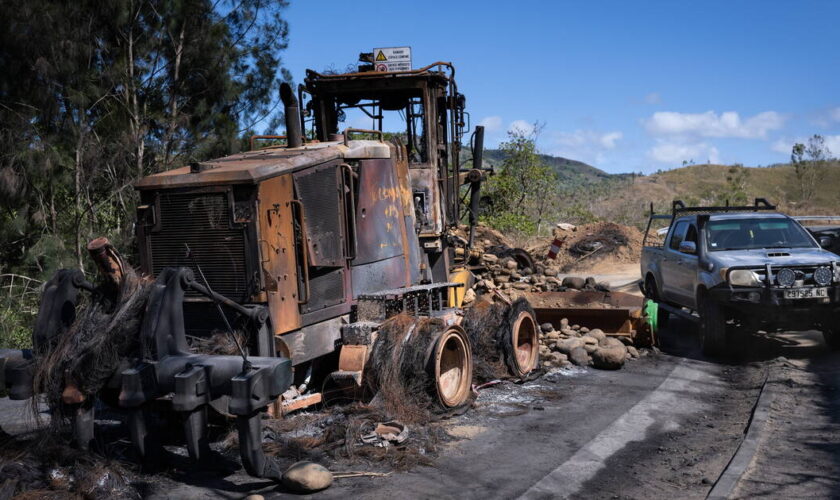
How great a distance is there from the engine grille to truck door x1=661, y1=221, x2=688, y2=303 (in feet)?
25.9

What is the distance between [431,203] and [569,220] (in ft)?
95.9

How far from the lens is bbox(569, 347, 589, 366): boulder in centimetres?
1051

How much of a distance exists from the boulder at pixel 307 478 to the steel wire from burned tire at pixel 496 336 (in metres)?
3.62

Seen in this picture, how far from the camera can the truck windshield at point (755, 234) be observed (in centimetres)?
1138

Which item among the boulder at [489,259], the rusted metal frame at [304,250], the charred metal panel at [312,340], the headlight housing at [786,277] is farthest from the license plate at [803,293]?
the boulder at [489,259]

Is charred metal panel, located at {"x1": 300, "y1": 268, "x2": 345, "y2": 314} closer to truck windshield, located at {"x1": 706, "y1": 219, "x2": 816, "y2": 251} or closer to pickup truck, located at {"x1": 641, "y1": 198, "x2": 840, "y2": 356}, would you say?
pickup truck, located at {"x1": 641, "y1": 198, "x2": 840, "y2": 356}

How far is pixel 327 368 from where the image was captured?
25.6 ft

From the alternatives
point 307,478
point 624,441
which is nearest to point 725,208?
point 624,441

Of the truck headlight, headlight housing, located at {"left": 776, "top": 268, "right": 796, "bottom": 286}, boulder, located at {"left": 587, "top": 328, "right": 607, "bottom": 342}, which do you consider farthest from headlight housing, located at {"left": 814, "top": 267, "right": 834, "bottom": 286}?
boulder, located at {"left": 587, "top": 328, "right": 607, "bottom": 342}

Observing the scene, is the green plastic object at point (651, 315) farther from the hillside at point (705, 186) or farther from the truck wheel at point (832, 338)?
the hillside at point (705, 186)

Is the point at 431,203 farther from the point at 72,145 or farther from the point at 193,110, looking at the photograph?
the point at 193,110

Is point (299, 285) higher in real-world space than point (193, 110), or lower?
lower

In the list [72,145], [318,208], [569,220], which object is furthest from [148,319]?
[569,220]

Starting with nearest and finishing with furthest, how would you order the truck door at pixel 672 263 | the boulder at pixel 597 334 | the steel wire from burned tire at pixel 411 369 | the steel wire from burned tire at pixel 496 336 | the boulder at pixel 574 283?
the steel wire from burned tire at pixel 411 369
the steel wire from burned tire at pixel 496 336
the boulder at pixel 597 334
the truck door at pixel 672 263
the boulder at pixel 574 283
